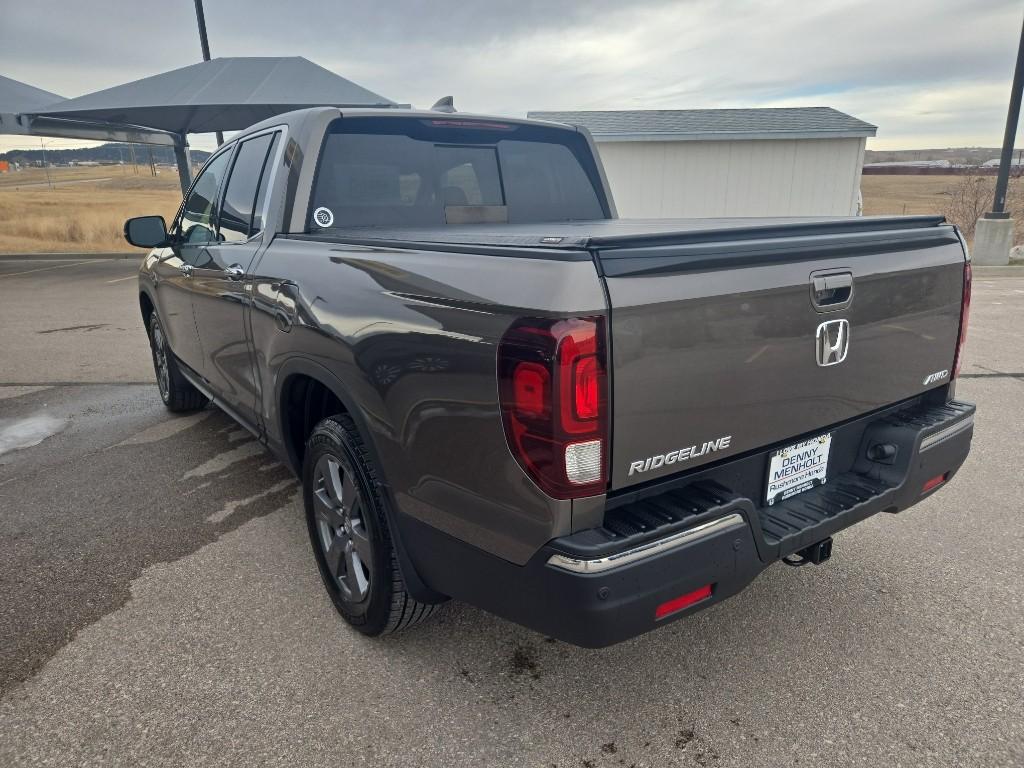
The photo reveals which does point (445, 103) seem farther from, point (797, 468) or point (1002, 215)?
point (1002, 215)

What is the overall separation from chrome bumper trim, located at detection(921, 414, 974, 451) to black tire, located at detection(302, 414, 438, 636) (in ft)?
5.88

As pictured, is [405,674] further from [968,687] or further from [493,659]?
[968,687]

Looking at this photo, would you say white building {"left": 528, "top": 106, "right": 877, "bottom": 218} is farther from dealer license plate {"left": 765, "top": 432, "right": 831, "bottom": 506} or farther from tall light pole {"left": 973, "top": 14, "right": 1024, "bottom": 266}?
dealer license plate {"left": 765, "top": 432, "right": 831, "bottom": 506}

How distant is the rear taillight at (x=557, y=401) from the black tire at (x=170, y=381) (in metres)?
4.10

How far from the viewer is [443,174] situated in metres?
3.47

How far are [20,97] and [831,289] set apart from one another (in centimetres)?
2070

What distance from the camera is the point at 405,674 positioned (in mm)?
2453

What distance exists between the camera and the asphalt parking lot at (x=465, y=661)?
2.13 metres

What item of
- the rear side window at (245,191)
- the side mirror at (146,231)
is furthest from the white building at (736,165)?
the rear side window at (245,191)

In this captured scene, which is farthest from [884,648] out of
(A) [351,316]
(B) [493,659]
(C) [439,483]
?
(A) [351,316]

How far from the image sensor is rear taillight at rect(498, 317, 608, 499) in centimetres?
164

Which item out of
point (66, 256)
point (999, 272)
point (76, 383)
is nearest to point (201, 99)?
point (66, 256)

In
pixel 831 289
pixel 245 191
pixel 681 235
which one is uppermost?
pixel 245 191

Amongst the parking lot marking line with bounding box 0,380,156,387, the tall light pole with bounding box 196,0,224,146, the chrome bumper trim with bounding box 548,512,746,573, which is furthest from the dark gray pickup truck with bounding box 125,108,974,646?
the tall light pole with bounding box 196,0,224,146
